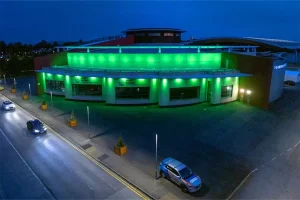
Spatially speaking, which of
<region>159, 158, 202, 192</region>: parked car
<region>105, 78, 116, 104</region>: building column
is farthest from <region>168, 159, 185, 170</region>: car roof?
<region>105, 78, 116, 104</region>: building column

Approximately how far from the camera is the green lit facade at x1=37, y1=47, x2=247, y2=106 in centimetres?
3688

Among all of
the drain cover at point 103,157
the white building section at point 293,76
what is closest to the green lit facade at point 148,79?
the drain cover at point 103,157

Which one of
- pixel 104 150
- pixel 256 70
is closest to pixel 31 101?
pixel 104 150

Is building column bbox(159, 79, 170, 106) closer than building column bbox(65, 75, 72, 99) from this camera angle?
Yes

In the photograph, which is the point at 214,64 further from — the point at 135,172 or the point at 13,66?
the point at 13,66

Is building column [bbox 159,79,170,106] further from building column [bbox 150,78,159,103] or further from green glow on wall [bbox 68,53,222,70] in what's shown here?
green glow on wall [bbox 68,53,222,70]

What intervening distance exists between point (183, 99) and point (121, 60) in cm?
1350

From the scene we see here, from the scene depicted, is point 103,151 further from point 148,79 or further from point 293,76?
point 293,76

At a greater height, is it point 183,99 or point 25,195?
point 183,99

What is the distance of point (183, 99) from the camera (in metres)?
38.2

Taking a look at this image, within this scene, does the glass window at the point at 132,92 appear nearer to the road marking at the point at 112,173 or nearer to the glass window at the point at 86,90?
the glass window at the point at 86,90

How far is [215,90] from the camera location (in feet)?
124

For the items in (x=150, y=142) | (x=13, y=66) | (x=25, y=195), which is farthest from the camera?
(x=13, y=66)

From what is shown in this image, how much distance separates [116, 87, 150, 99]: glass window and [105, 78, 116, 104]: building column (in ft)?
2.36
